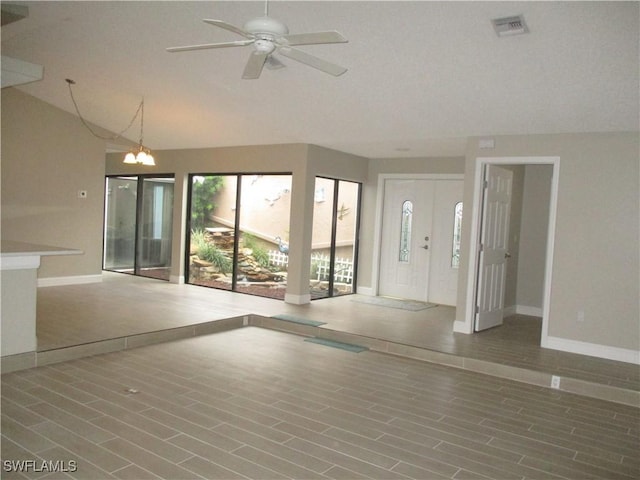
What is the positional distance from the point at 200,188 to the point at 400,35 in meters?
5.56

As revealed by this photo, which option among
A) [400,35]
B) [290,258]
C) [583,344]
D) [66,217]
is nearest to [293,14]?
[400,35]

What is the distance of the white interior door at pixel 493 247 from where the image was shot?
628 cm

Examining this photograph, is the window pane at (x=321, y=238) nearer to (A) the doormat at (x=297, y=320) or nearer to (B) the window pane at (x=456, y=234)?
(A) the doormat at (x=297, y=320)

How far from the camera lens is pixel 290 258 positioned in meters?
7.73

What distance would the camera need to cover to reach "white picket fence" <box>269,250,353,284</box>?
815 cm

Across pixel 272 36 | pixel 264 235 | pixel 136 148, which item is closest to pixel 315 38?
pixel 272 36

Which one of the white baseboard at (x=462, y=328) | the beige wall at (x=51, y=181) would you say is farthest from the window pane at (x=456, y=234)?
the beige wall at (x=51, y=181)

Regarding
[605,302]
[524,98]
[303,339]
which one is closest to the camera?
[524,98]

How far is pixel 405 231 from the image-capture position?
8703mm

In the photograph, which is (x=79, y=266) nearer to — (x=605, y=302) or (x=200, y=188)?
(x=200, y=188)

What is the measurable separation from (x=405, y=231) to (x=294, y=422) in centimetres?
557

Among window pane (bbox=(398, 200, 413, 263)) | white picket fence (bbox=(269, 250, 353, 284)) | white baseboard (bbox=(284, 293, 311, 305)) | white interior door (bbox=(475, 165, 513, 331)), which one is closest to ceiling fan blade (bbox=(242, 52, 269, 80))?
white interior door (bbox=(475, 165, 513, 331))

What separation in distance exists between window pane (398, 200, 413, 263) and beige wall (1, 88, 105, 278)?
5.22 m

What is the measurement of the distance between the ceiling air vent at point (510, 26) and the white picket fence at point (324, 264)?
15.8ft
